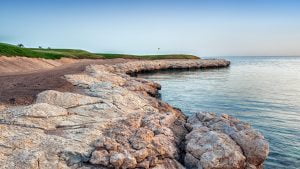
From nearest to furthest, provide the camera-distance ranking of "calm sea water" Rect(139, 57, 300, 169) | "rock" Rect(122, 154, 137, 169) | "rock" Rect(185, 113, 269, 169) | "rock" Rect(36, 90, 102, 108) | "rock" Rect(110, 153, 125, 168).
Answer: "rock" Rect(110, 153, 125, 168) < "rock" Rect(122, 154, 137, 169) < "rock" Rect(185, 113, 269, 169) < "rock" Rect(36, 90, 102, 108) < "calm sea water" Rect(139, 57, 300, 169)

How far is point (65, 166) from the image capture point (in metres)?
12.6

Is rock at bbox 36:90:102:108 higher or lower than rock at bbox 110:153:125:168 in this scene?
higher

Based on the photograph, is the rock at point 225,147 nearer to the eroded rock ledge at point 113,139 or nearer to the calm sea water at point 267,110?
the eroded rock ledge at point 113,139

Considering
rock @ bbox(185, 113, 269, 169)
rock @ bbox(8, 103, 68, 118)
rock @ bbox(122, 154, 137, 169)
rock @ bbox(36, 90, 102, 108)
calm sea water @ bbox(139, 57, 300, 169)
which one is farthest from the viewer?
calm sea water @ bbox(139, 57, 300, 169)

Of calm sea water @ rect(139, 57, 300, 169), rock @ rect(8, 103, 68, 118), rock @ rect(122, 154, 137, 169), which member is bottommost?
calm sea water @ rect(139, 57, 300, 169)

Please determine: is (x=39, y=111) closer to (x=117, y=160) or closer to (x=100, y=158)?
(x=100, y=158)

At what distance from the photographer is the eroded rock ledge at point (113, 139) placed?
12922 mm

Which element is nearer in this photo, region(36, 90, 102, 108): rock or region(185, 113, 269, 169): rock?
region(185, 113, 269, 169): rock

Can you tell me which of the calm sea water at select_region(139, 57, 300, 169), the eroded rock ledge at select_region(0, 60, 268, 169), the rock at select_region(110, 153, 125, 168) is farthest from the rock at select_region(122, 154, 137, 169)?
the calm sea water at select_region(139, 57, 300, 169)

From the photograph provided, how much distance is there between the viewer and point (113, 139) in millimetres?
14117

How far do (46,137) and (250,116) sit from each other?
19415 mm

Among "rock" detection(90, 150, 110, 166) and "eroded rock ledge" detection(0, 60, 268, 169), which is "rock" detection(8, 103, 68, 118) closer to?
"eroded rock ledge" detection(0, 60, 268, 169)

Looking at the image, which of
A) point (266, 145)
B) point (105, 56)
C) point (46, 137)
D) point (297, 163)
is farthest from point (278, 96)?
point (105, 56)

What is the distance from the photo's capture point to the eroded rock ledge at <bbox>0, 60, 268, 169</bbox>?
12922 mm
